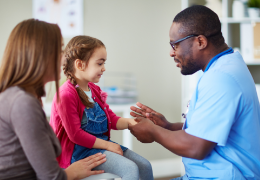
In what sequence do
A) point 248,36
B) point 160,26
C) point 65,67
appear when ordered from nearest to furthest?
point 65,67
point 248,36
point 160,26

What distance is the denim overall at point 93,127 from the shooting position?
3.65 feet

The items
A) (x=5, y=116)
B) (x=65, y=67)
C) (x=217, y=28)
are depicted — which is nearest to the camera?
(x=5, y=116)

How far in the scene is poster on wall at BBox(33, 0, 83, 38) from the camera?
7.72 feet

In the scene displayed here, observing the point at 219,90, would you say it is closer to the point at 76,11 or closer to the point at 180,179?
the point at 180,179

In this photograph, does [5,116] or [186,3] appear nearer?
[5,116]

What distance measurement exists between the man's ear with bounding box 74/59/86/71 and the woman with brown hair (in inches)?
15.3

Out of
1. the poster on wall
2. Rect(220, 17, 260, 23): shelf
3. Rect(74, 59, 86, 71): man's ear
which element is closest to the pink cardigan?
Rect(74, 59, 86, 71): man's ear

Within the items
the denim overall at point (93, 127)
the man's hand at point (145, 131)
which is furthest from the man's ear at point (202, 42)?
the denim overall at point (93, 127)

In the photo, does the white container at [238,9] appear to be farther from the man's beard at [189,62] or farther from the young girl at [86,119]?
the young girl at [86,119]

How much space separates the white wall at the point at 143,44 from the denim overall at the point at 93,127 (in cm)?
144

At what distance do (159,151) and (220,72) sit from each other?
210 cm

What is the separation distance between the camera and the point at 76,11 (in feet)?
7.99

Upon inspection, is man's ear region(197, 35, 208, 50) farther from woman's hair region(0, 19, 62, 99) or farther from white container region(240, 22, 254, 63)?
white container region(240, 22, 254, 63)

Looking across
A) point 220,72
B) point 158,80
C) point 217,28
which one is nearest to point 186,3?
point 158,80
